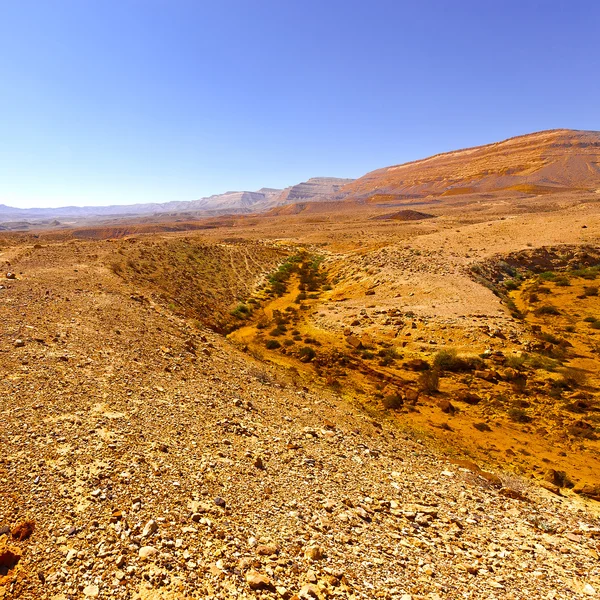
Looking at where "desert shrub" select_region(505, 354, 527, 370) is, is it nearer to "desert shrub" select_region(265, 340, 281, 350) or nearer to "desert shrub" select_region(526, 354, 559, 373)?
"desert shrub" select_region(526, 354, 559, 373)

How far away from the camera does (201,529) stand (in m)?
4.96

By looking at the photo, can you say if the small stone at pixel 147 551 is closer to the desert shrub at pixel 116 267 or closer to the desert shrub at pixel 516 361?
the desert shrub at pixel 516 361

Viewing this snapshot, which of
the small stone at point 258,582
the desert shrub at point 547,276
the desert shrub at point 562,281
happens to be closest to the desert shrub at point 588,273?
the desert shrub at point 562,281

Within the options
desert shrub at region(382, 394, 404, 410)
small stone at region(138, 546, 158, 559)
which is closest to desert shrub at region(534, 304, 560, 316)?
desert shrub at region(382, 394, 404, 410)

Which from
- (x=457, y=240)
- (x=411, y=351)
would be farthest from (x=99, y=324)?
(x=457, y=240)

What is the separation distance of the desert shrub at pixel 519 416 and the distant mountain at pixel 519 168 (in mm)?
100674

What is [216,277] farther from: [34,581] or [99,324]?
[34,581]

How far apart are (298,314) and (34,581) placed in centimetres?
1831

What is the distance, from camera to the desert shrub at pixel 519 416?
465 inches

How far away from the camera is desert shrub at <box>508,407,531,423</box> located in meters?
11.8

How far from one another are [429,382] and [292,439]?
7495 mm

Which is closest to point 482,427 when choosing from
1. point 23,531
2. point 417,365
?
point 417,365

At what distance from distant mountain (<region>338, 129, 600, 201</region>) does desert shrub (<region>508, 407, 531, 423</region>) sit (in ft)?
330

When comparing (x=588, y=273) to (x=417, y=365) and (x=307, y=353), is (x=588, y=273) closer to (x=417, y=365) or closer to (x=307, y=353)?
(x=417, y=365)
